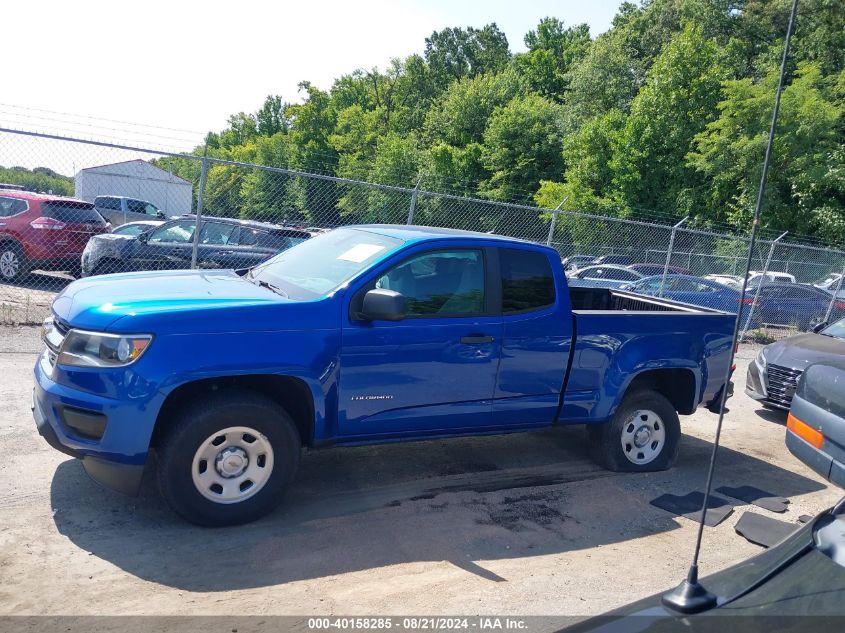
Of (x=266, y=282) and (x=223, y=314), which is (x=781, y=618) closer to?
(x=223, y=314)

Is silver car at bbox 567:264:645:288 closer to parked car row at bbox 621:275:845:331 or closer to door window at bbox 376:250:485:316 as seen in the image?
parked car row at bbox 621:275:845:331

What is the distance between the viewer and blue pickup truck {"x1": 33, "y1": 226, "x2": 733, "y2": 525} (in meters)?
4.27

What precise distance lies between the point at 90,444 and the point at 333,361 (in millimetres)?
1477

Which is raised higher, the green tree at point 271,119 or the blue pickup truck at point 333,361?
the green tree at point 271,119

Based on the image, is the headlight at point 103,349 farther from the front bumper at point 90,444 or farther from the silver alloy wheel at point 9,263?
the silver alloy wheel at point 9,263

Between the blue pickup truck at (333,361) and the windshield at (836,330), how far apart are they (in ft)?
11.4

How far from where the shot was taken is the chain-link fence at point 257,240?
11695 millimetres

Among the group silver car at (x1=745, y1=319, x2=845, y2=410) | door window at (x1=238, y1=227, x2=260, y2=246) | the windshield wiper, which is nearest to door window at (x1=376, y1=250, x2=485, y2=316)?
the windshield wiper

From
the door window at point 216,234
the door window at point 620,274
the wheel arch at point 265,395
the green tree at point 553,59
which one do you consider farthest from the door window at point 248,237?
the green tree at point 553,59

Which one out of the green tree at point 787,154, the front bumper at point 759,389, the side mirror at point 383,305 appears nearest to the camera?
the side mirror at point 383,305

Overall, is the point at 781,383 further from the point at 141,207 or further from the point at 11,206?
the point at 141,207

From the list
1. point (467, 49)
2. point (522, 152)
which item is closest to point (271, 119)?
point (467, 49)

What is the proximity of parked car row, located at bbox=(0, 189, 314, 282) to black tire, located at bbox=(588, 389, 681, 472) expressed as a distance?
298 inches

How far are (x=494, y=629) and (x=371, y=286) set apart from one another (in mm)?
2233
